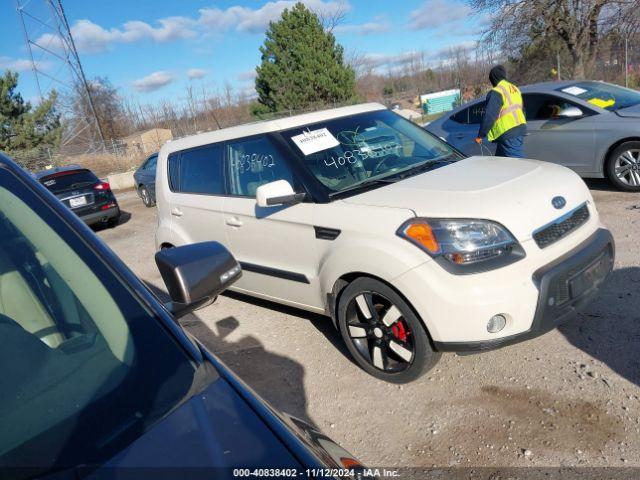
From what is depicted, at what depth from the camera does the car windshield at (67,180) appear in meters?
11.2

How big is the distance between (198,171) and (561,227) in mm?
3172

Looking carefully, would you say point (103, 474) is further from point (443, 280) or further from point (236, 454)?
point (443, 280)

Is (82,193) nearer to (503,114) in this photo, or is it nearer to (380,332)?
(503,114)

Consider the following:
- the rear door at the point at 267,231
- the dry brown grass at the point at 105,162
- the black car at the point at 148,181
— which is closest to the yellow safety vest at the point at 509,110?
the rear door at the point at 267,231

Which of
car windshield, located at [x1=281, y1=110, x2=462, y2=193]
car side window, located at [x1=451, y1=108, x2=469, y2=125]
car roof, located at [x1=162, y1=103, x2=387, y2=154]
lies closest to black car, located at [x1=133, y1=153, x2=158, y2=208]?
car side window, located at [x1=451, y1=108, x2=469, y2=125]

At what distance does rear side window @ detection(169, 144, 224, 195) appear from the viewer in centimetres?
457

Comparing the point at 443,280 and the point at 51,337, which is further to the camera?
the point at 443,280

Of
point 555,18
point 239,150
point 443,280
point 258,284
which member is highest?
point 555,18

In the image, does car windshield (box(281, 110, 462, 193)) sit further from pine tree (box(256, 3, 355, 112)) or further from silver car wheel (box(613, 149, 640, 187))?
pine tree (box(256, 3, 355, 112))

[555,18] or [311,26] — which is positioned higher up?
[311,26]

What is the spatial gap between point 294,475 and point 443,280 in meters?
1.88

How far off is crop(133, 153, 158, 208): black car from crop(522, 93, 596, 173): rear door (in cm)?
976

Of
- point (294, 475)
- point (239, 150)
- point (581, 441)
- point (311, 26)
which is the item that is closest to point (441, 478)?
point (581, 441)

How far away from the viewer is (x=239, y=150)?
171 inches
